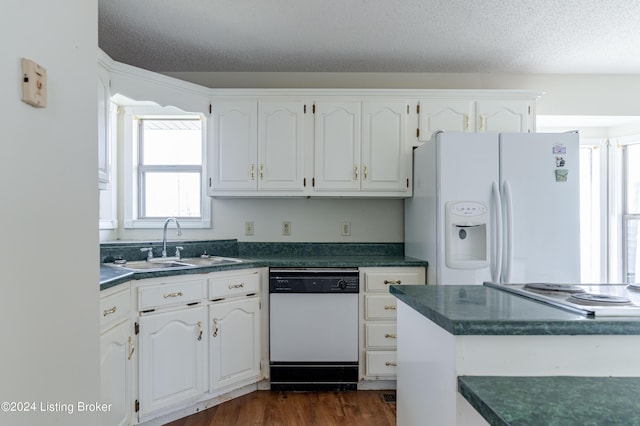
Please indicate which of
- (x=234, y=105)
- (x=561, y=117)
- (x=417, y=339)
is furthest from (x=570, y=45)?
(x=417, y=339)

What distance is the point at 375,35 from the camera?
2.68m

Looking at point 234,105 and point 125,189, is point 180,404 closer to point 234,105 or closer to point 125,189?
point 125,189

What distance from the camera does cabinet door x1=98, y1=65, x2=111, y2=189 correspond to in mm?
2221

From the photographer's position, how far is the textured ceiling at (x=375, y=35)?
233 cm

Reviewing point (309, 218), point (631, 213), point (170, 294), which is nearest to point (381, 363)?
point (309, 218)

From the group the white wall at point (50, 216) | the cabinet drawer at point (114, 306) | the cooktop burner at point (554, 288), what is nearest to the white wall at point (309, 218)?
the cabinet drawer at point (114, 306)

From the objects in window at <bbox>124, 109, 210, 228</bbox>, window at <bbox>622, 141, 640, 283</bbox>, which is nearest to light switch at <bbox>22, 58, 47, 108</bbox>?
window at <bbox>124, 109, 210, 228</bbox>

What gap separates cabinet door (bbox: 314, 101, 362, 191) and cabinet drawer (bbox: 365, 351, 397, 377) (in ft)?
4.12

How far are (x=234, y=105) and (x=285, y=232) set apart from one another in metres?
1.12


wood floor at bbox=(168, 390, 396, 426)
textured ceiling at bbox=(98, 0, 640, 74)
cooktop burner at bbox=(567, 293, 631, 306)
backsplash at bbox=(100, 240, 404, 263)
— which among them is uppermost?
textured ceiling at bbox=(98, 0, 640, 74)

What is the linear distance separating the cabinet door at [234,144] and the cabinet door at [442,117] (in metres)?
1.32

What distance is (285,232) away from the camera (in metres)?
3.31

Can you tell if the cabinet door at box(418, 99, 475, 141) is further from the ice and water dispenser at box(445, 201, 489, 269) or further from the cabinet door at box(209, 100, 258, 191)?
the cabinet door at box(209, 100, 258, 191)

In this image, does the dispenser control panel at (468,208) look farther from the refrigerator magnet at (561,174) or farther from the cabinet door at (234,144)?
the cabinet door at (234,144)
